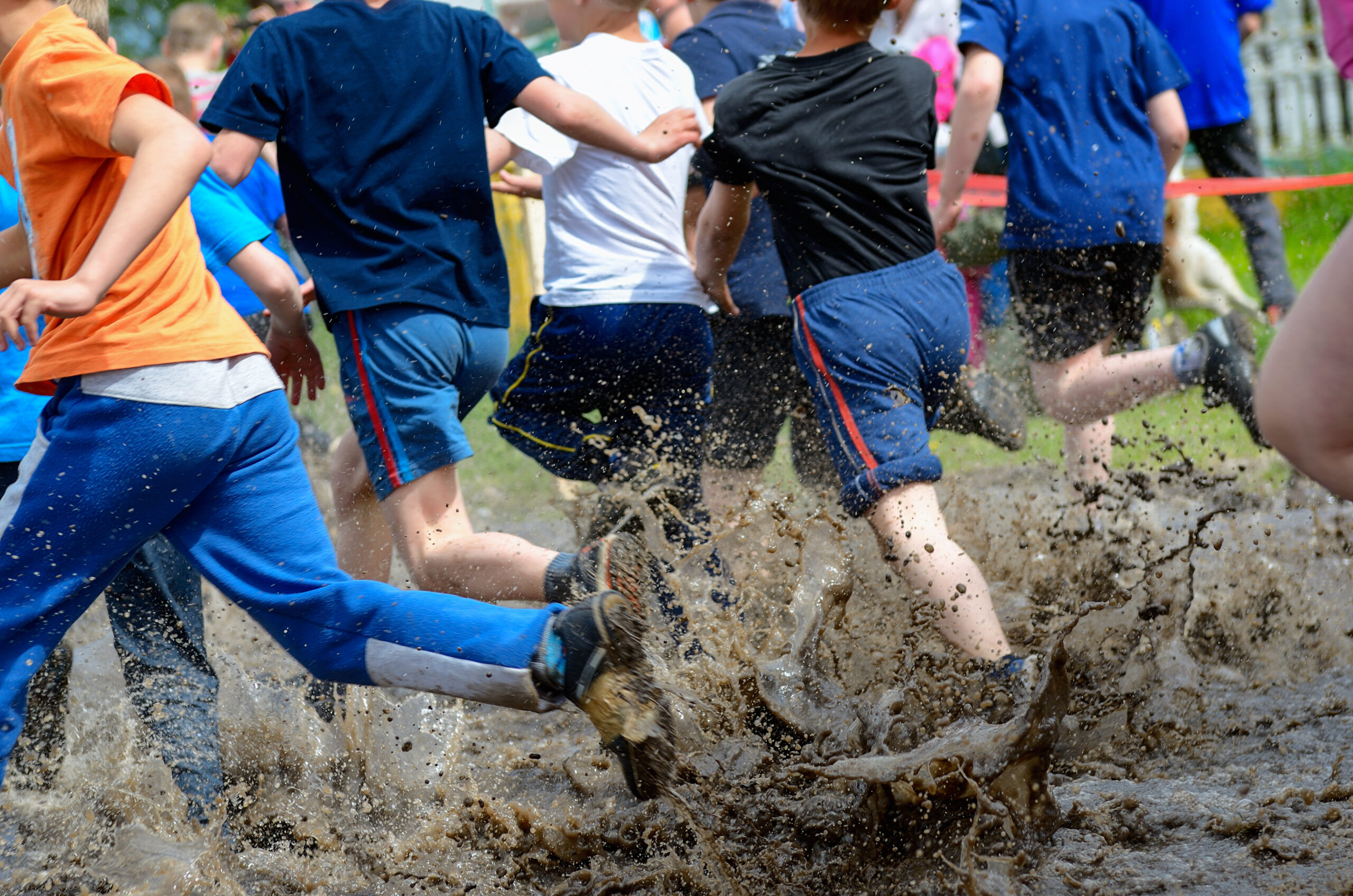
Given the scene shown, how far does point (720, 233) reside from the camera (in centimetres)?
345

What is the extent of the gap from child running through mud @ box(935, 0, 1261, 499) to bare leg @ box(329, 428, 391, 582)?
1.99 metres

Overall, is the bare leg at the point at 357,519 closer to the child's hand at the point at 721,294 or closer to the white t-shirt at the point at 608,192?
the white t-shirt at the point at 608,192

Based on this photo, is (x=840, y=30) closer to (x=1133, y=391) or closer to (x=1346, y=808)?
(x=1133, y=391)

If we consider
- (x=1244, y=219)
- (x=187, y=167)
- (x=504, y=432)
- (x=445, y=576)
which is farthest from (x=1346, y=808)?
(x=1244, y=219)

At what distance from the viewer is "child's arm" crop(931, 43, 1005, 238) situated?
3875mm

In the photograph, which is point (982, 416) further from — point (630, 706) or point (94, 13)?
point (94, 13)

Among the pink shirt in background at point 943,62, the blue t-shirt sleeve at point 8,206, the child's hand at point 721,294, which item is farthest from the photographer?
the pink shirt in background at point 943,62

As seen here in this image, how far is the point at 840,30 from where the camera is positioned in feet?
10.1

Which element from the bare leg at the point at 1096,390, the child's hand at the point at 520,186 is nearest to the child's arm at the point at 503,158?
the child's hand at the point at 520,186

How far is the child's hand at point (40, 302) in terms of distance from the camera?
191 cm

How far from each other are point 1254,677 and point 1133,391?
3.63 feet

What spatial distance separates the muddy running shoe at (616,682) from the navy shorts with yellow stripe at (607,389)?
1201 millimetres

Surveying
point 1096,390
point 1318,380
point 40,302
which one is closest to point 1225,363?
point 1096,390

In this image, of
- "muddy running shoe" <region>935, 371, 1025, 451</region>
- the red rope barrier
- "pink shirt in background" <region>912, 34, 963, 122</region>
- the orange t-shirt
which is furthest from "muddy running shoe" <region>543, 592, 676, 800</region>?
"pink shirt in background" <region>912, 34, 963, 122</region>
